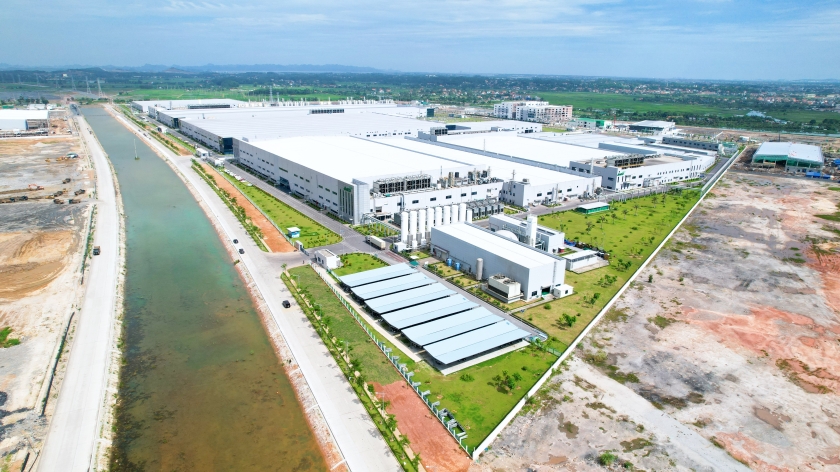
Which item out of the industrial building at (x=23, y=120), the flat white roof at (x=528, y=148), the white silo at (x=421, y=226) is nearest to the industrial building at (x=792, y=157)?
the flat white roof at (x=528, y=148)

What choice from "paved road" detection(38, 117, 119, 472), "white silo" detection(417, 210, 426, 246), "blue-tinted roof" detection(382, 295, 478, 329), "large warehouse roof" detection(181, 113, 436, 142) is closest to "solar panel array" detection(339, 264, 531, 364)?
"blue-tinted roof" detection(382, 295, 478, 329)

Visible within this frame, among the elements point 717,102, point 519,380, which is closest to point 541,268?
point 519,380

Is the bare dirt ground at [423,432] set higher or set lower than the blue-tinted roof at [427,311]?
lower

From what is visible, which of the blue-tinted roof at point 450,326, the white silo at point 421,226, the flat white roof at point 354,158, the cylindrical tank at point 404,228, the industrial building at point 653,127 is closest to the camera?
the blue-tinted roof at point 450,326

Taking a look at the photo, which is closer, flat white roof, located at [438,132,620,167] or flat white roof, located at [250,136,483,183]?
flat white roof, located at [250,136,483,183]

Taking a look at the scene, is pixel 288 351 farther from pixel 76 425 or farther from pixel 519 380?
pixel 519 380

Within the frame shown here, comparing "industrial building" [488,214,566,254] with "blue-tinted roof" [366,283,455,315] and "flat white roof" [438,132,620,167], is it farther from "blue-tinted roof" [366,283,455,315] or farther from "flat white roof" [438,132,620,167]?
"flat white roof" [438,132,620,167]

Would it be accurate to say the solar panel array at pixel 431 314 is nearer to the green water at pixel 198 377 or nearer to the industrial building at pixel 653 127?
the green water at pixel 198 377
